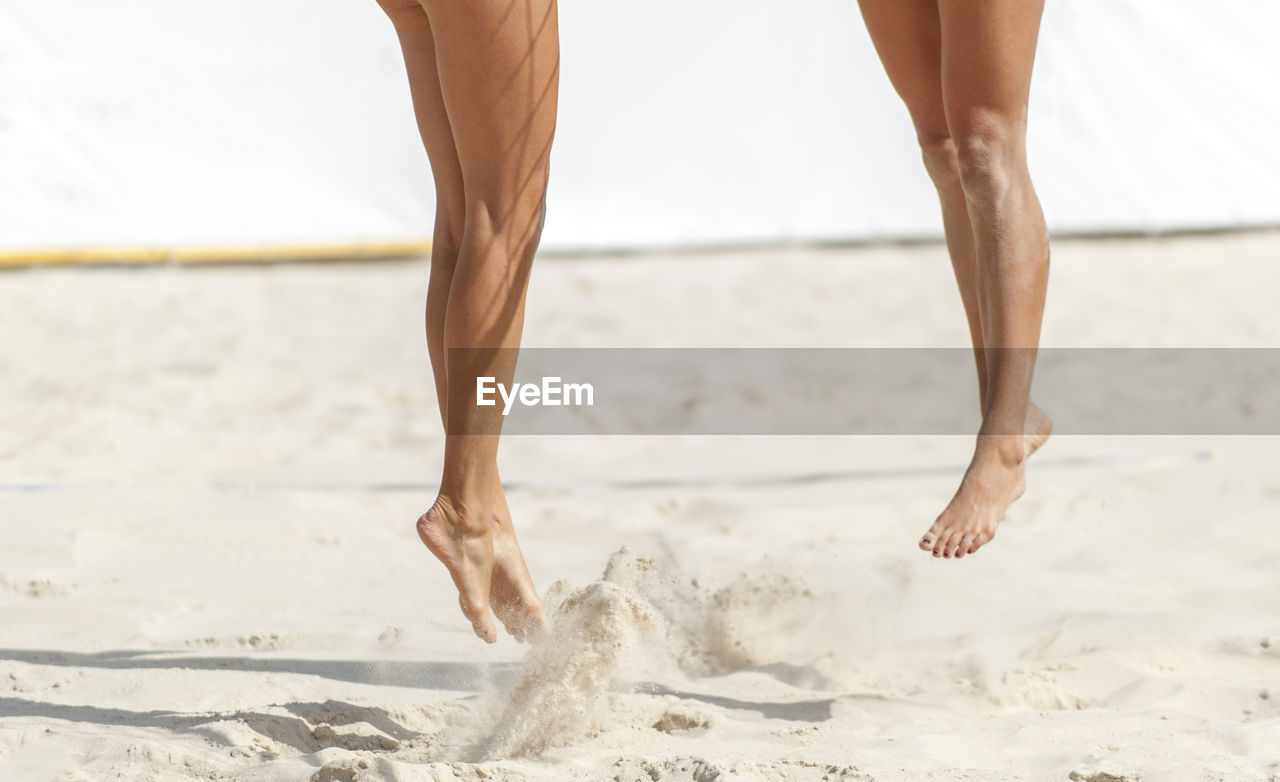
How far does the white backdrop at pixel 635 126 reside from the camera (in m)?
4.21

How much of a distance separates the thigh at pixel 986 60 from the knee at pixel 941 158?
168 millimetres

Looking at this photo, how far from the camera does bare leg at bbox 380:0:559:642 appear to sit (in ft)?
4.16

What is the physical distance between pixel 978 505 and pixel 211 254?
3525 millimetres

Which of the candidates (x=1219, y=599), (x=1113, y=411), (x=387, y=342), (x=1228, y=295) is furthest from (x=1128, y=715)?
(x=1228, y=295)

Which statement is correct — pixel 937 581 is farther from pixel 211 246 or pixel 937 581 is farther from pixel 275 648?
pixel 211 246

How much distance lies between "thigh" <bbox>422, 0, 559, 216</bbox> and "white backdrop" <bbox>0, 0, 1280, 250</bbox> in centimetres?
314

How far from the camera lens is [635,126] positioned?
14.7 feet

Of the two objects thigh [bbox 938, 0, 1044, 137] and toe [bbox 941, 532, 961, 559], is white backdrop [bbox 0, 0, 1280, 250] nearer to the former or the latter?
thigh [bbox 938, 0, 1044, 137]

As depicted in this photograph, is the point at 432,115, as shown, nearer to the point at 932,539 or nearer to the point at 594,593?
the point at 594,593

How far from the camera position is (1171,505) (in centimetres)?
221

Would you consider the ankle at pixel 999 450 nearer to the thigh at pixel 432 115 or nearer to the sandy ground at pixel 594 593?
the sandy ground at pixel 594 593

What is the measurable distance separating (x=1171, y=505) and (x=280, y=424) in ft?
6.61

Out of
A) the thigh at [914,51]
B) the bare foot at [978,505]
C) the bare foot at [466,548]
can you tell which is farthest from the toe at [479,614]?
the thigh at [914,51]

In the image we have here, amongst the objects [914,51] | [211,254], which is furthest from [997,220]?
[211,254]
